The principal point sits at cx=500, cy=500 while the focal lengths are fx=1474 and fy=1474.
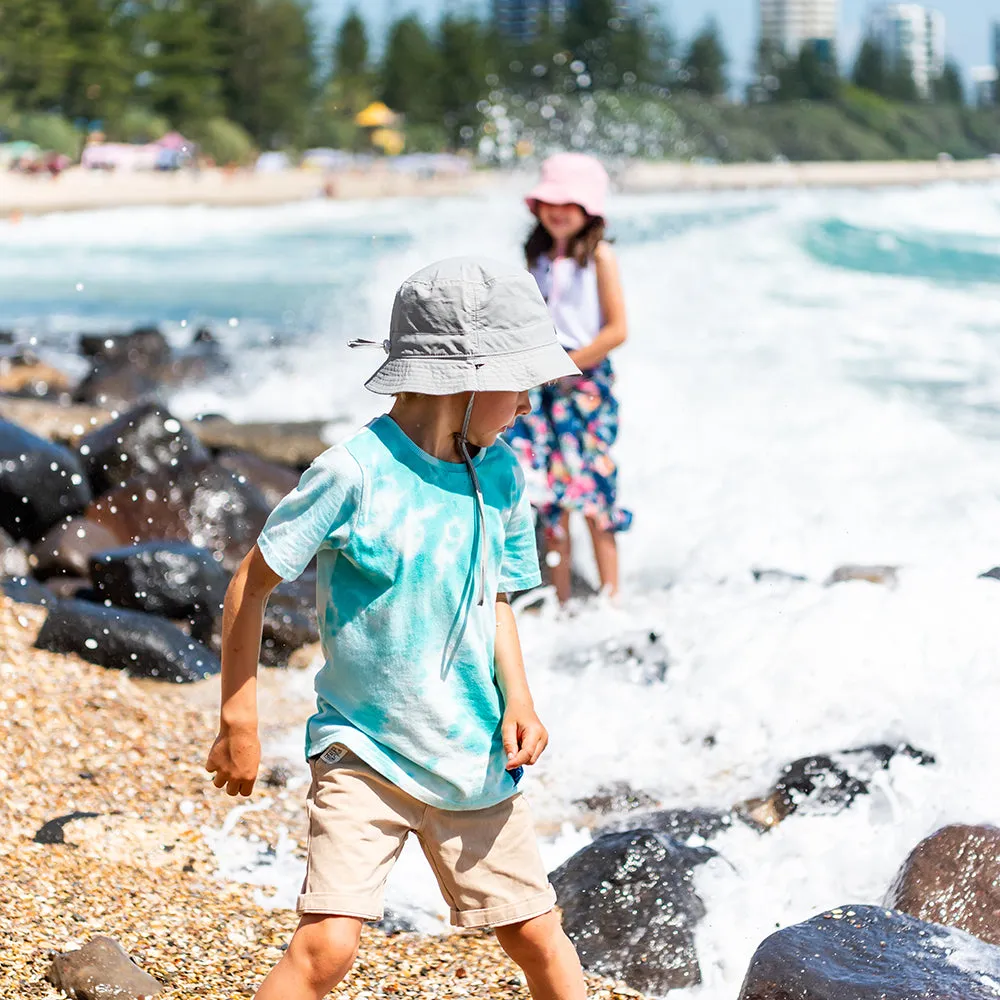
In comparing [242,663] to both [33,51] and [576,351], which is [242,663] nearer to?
[576,351]

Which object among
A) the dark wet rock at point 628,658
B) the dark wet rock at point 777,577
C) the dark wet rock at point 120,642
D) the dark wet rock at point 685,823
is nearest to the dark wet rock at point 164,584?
the dark wet rock at point 120,642

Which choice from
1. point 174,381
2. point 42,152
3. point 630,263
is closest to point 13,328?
point 174,381

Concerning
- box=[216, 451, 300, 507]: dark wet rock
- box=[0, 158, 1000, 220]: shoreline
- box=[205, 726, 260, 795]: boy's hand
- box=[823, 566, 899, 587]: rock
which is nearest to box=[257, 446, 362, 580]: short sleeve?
box=[205, 726, 260, 795]: boy's hand

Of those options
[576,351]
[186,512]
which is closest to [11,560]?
[186,512]

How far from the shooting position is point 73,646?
4.80m

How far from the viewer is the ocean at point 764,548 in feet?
12.2

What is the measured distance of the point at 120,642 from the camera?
4.85 m

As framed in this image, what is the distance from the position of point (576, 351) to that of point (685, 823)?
1845 millimetres

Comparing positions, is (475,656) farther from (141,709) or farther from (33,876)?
(141,709)

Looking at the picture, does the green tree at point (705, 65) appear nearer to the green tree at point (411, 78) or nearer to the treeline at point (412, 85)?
the treeline at point (412, 85)

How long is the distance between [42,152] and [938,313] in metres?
52.1

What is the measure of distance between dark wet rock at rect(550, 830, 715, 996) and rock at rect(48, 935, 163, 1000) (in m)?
0.94

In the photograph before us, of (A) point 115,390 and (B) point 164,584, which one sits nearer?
(B) point 164,584

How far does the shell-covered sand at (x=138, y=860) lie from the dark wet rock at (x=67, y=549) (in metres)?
1.54
